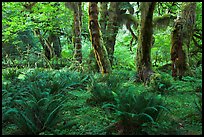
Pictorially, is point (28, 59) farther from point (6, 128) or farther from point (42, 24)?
point (6, 128)

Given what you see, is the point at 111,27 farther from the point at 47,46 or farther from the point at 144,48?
the point at 47,46

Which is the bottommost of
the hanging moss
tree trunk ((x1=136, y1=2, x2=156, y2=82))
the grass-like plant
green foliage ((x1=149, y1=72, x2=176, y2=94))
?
green foliage ((x1=149, y1=72, x2=176, y2=94))

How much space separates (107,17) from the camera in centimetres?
1222

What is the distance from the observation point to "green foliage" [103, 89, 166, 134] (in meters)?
3.86

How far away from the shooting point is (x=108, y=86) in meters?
6.76

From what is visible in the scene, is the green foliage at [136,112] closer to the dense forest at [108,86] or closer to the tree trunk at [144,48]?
the dense forest at [108,86]

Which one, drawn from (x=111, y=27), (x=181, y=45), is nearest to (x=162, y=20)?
(x=111, y=27)

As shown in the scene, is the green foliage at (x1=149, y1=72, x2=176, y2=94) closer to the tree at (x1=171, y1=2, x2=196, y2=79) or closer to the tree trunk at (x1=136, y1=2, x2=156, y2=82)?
the tree trunk at (x1=136, y1=2, x2=156, y2=82)

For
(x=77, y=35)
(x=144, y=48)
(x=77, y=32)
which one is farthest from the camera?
(x=77, y=32)

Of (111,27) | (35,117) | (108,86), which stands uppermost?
(111,27)

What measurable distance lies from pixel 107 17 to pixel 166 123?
9.04 meters

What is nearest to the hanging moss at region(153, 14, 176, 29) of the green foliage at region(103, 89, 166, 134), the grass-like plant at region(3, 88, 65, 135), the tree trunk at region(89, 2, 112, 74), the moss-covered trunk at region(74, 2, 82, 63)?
the moss-covered trunk at region(74, 2, 82, 63)

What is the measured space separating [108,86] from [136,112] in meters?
2.79

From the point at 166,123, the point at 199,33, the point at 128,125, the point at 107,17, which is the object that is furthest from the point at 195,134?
the point at 199,33
